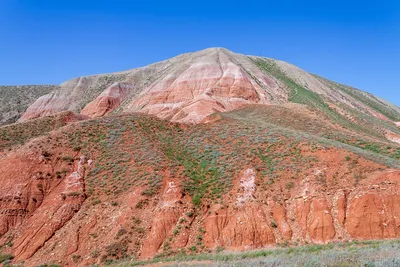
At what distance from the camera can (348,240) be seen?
17109 millimetres

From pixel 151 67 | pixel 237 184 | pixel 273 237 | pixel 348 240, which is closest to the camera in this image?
pixel 348 240

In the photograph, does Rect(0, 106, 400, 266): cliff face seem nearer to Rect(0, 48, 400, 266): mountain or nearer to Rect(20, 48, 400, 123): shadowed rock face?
Rect(0, 48, 400, 266): mountain

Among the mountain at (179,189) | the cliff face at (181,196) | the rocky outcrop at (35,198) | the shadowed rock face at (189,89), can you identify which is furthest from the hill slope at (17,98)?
the rocky outcrop at (35,198)

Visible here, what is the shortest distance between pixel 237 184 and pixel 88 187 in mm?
11034

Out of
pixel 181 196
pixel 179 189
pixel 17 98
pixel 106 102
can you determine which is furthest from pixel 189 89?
pixel 17 98

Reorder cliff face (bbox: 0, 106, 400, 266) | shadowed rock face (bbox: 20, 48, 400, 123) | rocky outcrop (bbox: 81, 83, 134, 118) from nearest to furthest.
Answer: cliff face (bbox: 0, 106, 400, 266)
shadowed rock face (bbox: 20, 48, 400, 123)
rocky outcrop (bbox: 81, 83, 134, 118)

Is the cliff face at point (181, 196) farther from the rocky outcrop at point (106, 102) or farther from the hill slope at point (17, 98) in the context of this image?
the hill slope at point (17, 98)

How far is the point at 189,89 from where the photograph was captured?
5809cm

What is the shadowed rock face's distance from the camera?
175ft

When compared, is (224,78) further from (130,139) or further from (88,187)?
(88,187)

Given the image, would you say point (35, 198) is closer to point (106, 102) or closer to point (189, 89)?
point (189, 89)

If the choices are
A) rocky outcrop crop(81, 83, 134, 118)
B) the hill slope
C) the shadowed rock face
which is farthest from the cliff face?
the hill slope

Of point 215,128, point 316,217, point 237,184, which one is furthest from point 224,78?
point 316,217

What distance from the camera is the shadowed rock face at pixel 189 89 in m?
53.3
